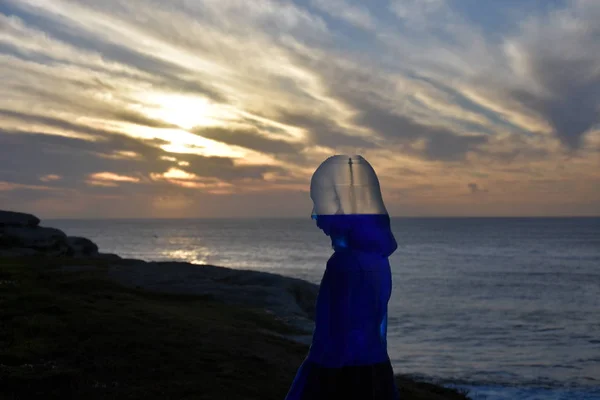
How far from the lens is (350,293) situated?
6.01 m

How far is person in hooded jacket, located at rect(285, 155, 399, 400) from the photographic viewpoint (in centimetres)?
605

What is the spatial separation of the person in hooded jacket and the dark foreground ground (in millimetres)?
6285

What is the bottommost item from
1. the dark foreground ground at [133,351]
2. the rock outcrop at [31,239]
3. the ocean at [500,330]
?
the ocean at [500,330]

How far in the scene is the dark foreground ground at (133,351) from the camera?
39.8 ft

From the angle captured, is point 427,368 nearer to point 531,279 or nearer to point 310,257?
point 531,279

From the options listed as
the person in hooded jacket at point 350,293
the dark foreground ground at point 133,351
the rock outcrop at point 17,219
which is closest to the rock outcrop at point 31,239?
the rock outcrop at point 17,219

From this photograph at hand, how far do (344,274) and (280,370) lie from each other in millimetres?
9209

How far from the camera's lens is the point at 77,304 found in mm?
18938

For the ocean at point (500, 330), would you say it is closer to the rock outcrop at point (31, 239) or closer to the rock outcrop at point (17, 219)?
the rock outcrop at point (31, 239)

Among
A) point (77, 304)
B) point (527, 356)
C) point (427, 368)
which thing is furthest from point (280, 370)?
point (527, 356)

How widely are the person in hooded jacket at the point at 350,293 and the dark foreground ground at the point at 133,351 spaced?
6.29m

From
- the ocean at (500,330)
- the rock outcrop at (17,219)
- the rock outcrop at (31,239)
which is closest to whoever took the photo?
the ocean at (500,330)

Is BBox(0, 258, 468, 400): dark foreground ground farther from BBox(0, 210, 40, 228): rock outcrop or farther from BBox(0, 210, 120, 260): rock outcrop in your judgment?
BBox(0, 210, 40, 228): rock outcrop

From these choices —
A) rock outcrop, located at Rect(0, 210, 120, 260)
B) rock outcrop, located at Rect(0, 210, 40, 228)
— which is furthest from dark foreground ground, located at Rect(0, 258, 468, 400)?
rock outcrop, located at Rect(0, 210, 40, 228)
